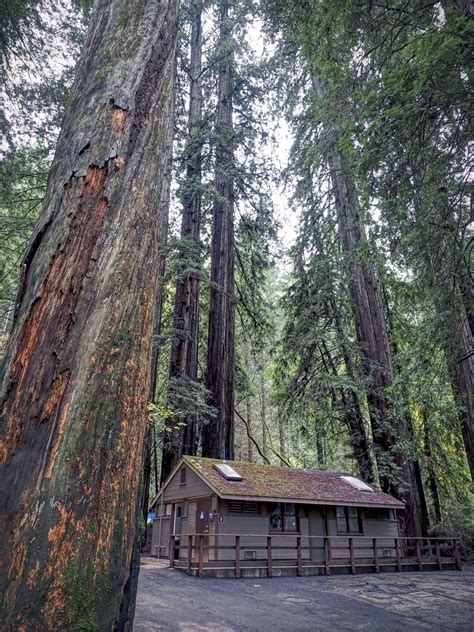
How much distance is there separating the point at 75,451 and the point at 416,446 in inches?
435

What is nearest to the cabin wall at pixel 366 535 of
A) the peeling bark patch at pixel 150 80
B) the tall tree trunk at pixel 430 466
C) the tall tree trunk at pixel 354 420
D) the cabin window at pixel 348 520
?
the cabin window at pixel 348 520

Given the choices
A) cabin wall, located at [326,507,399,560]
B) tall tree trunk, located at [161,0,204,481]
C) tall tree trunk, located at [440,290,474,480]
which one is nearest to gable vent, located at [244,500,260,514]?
tall tree trunk, located at [161,0,204,481]

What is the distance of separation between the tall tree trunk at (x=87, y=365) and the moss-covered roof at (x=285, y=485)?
423 inches

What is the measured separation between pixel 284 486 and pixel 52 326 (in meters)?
13.3

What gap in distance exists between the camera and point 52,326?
159cm

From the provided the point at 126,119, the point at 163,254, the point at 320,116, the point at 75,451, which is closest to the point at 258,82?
the point at 163,254

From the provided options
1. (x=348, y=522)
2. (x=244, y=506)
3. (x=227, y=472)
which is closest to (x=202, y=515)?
(x=244, y=506)

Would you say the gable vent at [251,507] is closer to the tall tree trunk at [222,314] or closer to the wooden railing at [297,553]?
the wooden railing at [297,553]

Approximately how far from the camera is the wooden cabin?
38.3 ft

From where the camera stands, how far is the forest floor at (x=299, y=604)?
226 inches

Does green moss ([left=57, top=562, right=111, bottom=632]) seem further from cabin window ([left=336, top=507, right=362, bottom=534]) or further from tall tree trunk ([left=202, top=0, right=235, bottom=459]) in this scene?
cabin window ([left=336, top=507, right=362, bottom=534])

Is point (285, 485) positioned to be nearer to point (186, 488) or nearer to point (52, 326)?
point (186, 488)

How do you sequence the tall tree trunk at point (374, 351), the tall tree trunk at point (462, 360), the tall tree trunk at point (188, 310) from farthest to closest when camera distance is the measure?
1. the tall tree trunk at point (374, 351)
2. the tall tree trunk at point (188, 310)
3. the tall tree trunk at point (462, 360)

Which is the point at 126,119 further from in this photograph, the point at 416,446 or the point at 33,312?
the point at 416,446
